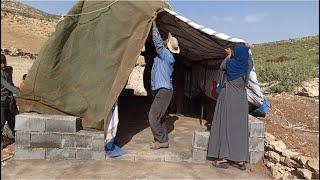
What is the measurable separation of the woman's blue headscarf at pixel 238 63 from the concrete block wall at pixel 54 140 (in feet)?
6.52

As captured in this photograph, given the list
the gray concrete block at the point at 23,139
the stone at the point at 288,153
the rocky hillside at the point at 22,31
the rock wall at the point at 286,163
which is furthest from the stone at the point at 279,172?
the rocky hillside at the point at 22,31

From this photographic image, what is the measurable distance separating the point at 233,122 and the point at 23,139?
289cm

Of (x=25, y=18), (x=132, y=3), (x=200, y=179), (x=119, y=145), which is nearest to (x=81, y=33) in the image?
(x=132, y=3)

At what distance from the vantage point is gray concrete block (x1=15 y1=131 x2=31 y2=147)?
6.15m

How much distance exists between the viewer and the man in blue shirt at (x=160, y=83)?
652 centimetres

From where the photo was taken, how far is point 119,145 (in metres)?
6.79

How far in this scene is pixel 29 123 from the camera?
619 centimetres

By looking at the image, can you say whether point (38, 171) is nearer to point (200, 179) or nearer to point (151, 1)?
point (200, 179)

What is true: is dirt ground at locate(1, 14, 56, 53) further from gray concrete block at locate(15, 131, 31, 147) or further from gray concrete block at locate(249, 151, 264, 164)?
gray concrete block at locate(249, 151, 264, 164)

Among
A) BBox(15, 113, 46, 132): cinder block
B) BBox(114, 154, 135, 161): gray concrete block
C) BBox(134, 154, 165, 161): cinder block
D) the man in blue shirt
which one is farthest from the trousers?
BBox(15, 113, 46, 132): cinder block

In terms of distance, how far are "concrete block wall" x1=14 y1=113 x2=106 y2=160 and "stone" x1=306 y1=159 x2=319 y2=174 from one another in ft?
8.93

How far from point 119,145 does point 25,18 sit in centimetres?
3976

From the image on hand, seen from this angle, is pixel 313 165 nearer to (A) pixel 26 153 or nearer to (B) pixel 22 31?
(A) pixel 26 153

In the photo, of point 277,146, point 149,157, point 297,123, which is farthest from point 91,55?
point 297,123
